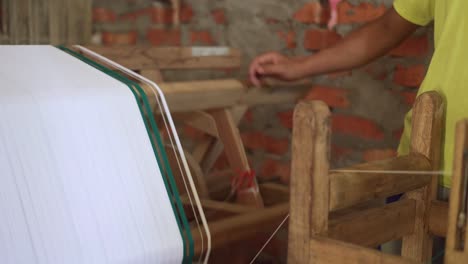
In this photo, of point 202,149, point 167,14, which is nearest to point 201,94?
point 202,149

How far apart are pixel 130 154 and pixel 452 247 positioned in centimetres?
52

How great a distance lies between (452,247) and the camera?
0.67 metres

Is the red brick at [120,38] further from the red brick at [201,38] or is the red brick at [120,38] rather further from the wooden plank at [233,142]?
the wooden plank at [233,142]

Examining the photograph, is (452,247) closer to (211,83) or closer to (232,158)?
(211,83)

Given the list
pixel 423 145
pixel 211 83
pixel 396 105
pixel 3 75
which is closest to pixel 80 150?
pixel 3 75

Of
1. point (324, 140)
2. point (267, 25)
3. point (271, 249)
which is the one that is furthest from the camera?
point (267, 25)

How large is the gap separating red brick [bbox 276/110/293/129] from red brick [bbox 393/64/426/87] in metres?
0.38

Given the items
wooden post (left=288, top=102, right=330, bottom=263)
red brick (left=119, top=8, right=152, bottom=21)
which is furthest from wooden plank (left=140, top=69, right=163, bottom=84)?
red brick (left=119, top=8, right=152, bottom=21)

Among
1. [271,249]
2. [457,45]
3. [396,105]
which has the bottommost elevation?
[271,249]

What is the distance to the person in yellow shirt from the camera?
96 centimetres

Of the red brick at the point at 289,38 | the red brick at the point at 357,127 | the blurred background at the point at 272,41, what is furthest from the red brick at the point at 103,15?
the red brick at the point at 357,127

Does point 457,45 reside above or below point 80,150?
above

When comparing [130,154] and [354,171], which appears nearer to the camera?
[354,171]

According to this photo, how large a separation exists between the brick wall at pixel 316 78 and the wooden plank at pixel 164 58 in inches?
8.5
